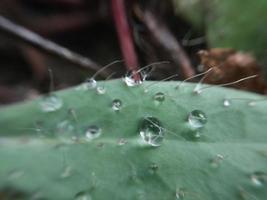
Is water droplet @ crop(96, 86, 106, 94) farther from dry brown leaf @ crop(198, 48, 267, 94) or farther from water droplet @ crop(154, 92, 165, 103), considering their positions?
dry brown leaf @ crop(198, 48, 267, 94)

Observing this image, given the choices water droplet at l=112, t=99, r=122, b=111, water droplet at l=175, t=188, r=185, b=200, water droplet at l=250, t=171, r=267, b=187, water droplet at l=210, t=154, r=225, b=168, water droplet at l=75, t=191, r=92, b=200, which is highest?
water droplet at l=112, t=99, r=122, b=111

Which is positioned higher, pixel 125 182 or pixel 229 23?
pixel 229 23

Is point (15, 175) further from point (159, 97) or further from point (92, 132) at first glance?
point (159, 97)

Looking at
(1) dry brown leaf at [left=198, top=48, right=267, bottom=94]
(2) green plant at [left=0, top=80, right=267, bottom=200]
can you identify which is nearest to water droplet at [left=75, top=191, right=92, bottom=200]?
(2) green plant at [left=0, top=80, right=267, bottom=200]

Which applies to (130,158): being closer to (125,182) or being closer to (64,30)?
(125,182)

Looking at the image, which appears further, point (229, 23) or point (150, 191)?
point (229, 23)

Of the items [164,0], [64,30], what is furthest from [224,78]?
[64,30]

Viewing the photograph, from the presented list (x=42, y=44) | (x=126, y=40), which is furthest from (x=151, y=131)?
(x=42, y=44)
